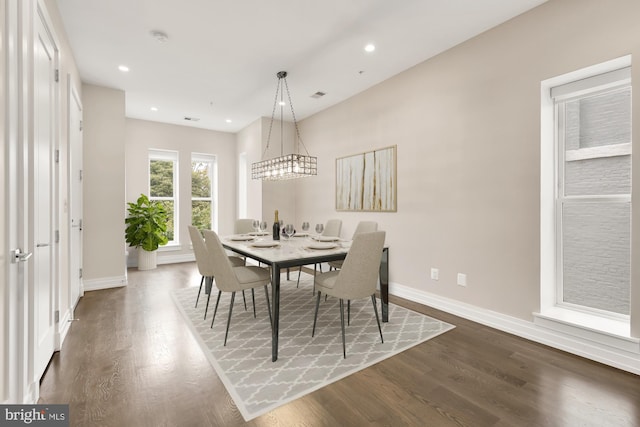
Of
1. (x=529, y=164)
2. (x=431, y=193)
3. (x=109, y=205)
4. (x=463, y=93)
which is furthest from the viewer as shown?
(x=109, y=205)

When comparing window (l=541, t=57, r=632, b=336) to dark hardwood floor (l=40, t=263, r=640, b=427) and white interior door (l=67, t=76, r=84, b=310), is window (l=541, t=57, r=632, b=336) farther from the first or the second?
white interior door (l=67, t=76, r=84, b=310)

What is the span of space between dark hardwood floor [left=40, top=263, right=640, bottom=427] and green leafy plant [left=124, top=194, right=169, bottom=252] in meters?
2.88

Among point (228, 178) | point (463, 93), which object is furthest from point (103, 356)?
point (228, 178)

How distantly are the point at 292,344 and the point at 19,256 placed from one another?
1831mm

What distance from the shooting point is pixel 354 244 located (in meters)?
2.26

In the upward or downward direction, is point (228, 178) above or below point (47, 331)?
above

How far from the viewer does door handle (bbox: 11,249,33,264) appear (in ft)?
4.63

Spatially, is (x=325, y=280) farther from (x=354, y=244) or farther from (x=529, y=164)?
(x=529, y=164)

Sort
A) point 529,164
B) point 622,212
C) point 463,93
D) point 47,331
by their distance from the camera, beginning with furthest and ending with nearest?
point 463,93, point 529,164, point 622,212, point 47,331

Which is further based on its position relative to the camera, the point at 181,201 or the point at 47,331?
the point at 181,201

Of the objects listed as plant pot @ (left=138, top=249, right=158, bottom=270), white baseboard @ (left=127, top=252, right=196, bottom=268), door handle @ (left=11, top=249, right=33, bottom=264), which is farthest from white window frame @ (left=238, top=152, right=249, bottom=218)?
door handle @ (left=11, top=249, right=33, bottom=264)

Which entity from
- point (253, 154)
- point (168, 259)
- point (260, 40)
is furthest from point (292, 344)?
point (168, 259)

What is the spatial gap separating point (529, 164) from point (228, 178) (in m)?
5.73

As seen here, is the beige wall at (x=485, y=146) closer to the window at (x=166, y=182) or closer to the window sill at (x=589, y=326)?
the window sill at (x=589, y=326)
